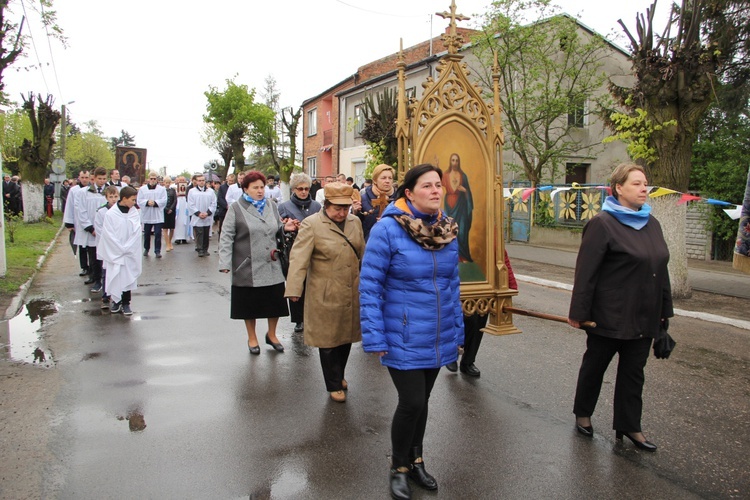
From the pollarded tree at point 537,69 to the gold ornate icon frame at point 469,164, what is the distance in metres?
13.8

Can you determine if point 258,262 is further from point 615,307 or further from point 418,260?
point 615,307

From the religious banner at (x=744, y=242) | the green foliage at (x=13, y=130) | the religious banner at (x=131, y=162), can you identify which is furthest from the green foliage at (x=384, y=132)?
the green foliage at (x=13, y=130)

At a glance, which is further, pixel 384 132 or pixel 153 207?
pixel 384 132

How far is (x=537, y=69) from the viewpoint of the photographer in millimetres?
18859

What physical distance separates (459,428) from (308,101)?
38.3 meters

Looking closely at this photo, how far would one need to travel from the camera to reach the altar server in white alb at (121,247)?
813 cm

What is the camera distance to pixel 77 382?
17.7 feet

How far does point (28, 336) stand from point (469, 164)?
18.5ft

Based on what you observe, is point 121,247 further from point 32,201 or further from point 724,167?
point 32,201

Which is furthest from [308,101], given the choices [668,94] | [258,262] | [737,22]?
[258,262]

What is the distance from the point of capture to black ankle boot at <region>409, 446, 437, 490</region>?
137 inches

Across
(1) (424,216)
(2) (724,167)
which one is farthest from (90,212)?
(2) (724,167)

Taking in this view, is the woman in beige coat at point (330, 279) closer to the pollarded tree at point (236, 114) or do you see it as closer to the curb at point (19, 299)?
the curb at point (19, 299)

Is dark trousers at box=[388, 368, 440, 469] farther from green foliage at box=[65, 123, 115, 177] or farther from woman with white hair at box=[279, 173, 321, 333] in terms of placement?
green foliage at box=[65, 123, 115, 177]
